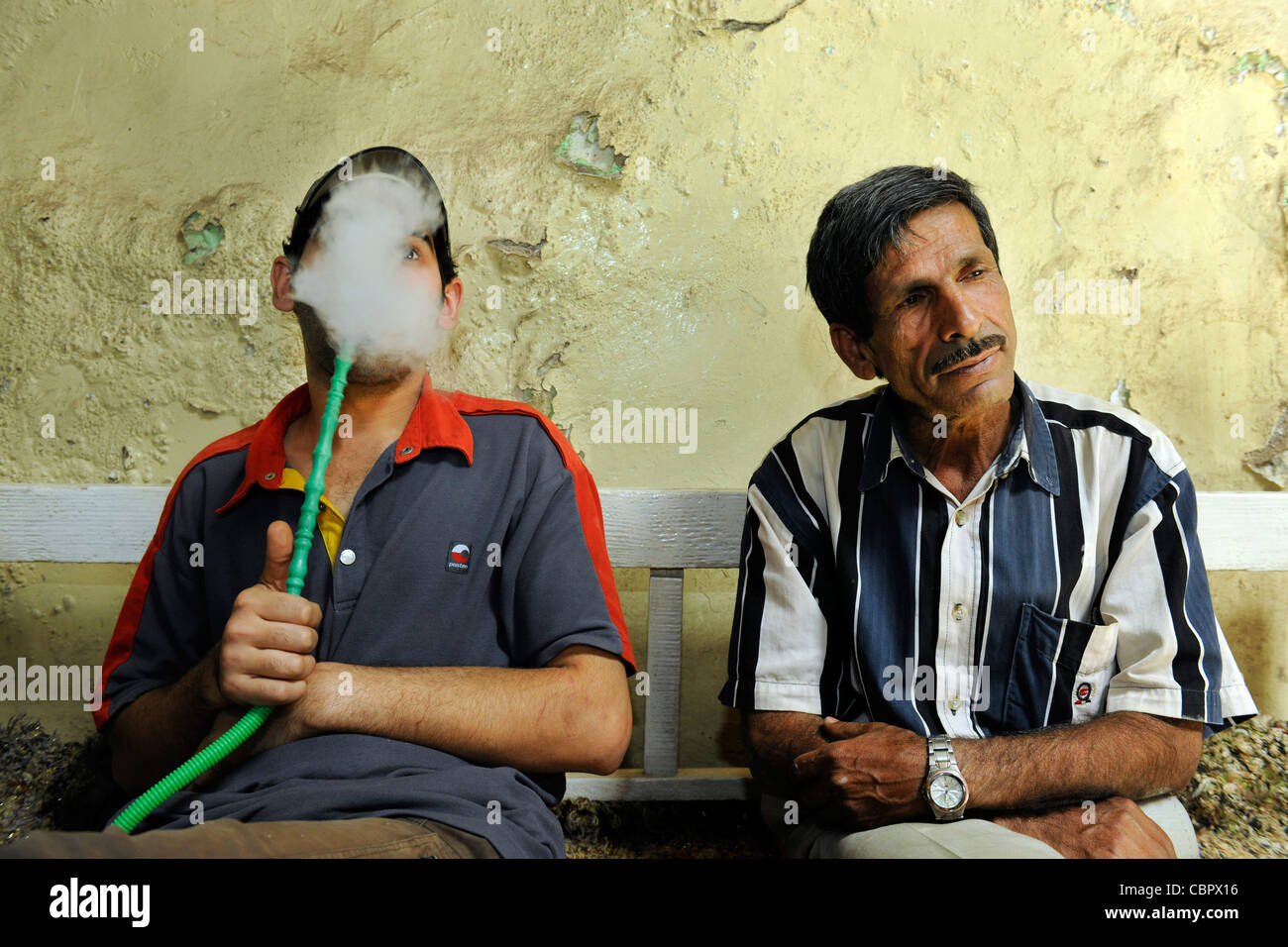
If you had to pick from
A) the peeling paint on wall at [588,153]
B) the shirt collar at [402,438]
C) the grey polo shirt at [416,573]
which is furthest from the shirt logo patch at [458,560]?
the peeling paint on wall at [588,153]

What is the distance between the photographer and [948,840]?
1.39 m

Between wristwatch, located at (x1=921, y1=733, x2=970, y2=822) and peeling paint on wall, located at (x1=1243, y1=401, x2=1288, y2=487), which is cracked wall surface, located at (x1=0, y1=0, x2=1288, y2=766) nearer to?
peeling paint on wall, located at (x1=1243, y1=401, x2=1288, y2=487)

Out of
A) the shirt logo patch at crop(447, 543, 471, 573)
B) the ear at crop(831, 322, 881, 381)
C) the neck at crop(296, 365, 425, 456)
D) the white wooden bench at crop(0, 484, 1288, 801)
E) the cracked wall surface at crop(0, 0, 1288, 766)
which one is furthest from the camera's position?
the cracked wall surface at crop(0, 0, 1288, 766)

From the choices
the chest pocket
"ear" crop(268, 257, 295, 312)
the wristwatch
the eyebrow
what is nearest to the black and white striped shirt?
the chest pocket

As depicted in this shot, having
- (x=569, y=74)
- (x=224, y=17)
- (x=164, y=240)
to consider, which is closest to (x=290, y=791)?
(x=164, y=240)

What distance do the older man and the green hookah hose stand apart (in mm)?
735

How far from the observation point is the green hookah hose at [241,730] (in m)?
1.32

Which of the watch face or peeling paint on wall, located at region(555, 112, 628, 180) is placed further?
peeling paint on wall, located at region(555, 112, 628, 180)

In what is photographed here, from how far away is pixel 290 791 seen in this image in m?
1.32

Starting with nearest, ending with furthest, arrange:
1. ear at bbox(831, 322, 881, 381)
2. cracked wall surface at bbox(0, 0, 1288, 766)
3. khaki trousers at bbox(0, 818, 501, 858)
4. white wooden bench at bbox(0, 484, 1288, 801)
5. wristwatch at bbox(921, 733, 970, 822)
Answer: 1. khaki trousers at bbox(0, 818, 501, 858)
2. wristwatch at bbox(921, 733, 970, 822)
3. ear at bbox(831, 322, 881, 381)
4. white wooden bench at bbox(0, 484, 1288, 801)
5. cracked wall surface at bbox(0, 0, 1288, 766)

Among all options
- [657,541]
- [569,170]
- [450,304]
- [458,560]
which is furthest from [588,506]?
[569,170]

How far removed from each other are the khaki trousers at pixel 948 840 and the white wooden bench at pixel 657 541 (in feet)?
1.42

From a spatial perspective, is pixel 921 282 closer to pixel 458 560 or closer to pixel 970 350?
pixel 970 350

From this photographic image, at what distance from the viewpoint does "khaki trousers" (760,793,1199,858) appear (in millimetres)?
1360
